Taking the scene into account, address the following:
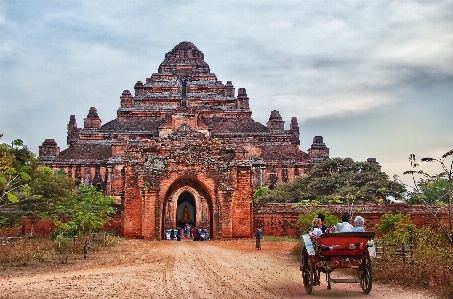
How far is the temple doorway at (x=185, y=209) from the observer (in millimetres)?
34406

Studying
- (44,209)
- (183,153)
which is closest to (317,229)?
(183,153)

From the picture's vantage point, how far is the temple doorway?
3441cm

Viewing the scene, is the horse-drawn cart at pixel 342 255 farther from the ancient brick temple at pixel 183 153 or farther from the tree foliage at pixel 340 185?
the tree foliage at pixel 340 185

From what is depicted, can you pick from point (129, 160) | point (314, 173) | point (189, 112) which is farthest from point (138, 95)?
point (129, 160)

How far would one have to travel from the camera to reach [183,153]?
63.9 ft

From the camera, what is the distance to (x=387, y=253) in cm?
1003

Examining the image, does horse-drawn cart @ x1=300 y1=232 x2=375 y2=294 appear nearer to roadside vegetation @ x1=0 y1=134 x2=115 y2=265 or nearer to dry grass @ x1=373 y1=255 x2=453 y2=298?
dry grass @ x1=373 y1=255 x2=453 y2=298

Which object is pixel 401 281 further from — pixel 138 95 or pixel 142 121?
pixel 138 95

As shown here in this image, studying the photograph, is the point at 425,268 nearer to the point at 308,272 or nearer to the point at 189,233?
the point at 308,272

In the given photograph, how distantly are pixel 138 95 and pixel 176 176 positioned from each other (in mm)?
23431

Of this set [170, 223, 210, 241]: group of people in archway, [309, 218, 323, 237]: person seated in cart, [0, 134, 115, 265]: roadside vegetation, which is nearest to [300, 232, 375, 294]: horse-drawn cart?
[309, 218, 323, 237]: person seated in cart

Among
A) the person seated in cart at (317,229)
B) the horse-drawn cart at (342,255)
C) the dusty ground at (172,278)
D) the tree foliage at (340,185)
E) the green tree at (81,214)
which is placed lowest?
the dusty ground at (172,278)

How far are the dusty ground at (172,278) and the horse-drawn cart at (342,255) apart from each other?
0.95 ft

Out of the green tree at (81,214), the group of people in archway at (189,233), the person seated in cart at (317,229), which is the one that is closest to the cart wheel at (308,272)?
the person seated in cart at (317,229)
